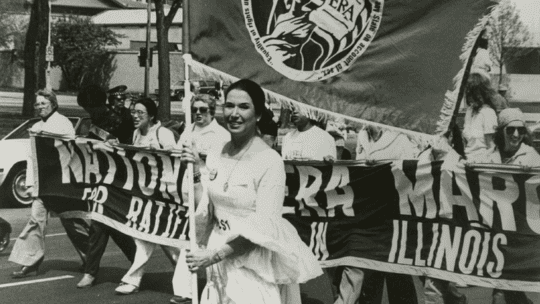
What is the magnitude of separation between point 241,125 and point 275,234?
1.80ft

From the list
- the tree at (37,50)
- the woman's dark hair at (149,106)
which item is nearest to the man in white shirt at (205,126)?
the woman's dark hair at (149,106)

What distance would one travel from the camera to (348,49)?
200 inches

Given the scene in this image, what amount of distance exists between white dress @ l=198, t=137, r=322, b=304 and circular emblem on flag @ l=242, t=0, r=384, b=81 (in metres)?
0.88

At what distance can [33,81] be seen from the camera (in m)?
28.4

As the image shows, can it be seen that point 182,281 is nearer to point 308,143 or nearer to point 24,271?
point 308,143

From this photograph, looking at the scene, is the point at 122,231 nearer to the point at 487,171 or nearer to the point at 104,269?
the point at 104,269

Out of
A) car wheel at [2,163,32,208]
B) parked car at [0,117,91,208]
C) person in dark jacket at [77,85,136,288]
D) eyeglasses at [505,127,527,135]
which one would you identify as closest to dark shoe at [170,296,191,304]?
person in dark jacket at [77,85,136,288]

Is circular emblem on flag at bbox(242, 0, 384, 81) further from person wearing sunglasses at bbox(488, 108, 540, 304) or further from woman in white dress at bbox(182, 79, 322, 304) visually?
person wearing sunglasses at bbox(488, 108, 540, 304)

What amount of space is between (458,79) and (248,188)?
122cm

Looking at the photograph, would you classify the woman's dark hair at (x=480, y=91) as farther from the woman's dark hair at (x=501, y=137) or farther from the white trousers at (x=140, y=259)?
the white trousers at (x=140, y=259)

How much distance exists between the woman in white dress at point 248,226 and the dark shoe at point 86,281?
163 inches

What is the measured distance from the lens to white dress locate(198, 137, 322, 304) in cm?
435

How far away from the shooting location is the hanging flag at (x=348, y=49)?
484cm

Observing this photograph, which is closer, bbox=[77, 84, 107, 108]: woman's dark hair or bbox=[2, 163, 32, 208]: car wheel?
bbox=[77, 84, 107, 108]: woman's dark hair
